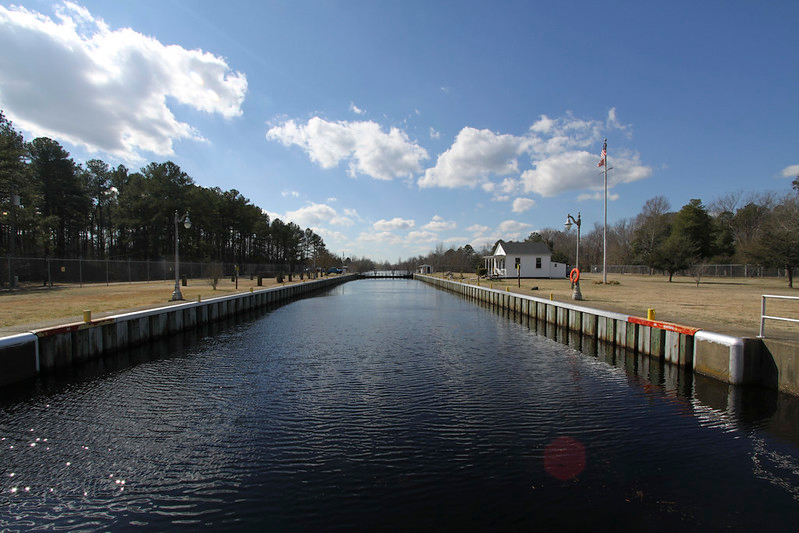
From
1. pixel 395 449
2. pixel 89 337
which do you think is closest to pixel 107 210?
pixel 89 337

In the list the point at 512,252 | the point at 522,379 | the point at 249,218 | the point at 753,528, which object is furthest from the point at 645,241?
the point at 753,528

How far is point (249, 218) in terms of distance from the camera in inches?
2808

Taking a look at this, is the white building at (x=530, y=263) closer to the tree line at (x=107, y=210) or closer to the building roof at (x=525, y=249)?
the building roof at (x=525, y=249)

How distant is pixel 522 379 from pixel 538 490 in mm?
5435

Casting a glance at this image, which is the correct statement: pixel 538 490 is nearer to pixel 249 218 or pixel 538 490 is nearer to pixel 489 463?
pixel 489 463

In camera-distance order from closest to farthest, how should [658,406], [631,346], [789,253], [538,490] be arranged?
[538,490] → [658,406] → [631,346] → [789,253]

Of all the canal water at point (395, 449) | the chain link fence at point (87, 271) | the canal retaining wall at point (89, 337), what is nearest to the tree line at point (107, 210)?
the chain link fence at point (87, 271)

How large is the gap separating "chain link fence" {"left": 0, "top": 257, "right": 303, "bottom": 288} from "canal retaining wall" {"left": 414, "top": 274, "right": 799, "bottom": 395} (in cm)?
2940

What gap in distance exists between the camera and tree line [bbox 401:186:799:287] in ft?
114

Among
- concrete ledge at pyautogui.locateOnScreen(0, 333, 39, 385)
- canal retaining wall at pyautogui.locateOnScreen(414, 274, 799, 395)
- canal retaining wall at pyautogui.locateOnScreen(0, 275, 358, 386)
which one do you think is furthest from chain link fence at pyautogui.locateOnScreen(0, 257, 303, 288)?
canal retaining wall at pyautogui.locateOnScreen(414, 274, 799, 395)

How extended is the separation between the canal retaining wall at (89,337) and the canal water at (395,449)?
77 centimetres

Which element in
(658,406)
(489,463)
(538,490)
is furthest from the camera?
(658,406)

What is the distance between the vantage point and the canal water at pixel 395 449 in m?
4.85

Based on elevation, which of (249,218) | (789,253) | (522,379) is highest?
(249,218)
